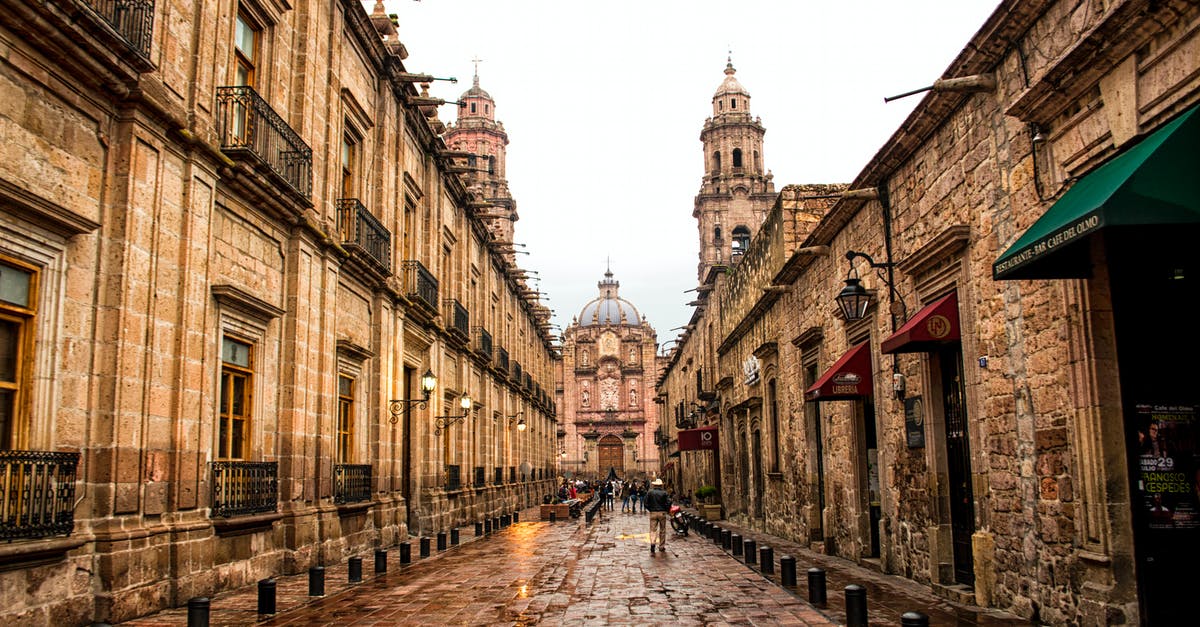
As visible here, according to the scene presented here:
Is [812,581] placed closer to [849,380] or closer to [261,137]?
[849,380]

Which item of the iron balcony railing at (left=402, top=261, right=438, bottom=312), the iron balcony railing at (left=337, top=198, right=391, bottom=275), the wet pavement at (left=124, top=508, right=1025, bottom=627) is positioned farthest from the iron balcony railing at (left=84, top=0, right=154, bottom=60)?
the iron balcony railing at (left=402, top=261, right=438, bottom=312)

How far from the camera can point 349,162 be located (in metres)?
17.6

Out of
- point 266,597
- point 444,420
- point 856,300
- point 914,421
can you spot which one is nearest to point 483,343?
point 444,420

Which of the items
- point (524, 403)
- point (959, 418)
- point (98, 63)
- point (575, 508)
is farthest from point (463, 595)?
point (524, 403)

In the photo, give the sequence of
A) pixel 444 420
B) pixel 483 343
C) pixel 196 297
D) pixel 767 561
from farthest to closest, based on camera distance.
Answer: pixel 483 343 < pixel 444 420 < pixel 767 561 < pixel 196 297

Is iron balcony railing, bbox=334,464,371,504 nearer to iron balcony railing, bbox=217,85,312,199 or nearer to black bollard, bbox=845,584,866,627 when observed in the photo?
iron balcony railing, bbox=217,85,312,199

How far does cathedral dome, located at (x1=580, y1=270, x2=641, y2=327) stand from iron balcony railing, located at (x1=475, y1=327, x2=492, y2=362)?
59764 mm

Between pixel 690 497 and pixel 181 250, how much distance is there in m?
37.0

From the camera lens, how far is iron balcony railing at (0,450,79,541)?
297 inches

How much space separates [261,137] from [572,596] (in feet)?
24.8

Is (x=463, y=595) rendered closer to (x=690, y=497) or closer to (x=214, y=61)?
(x=214, y=61)

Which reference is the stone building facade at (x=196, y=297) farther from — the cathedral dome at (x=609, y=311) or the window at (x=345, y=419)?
the cathedral dome at (x=609, y=311)

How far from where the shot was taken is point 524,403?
44219 mm

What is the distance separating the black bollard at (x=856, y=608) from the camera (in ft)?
26.6
